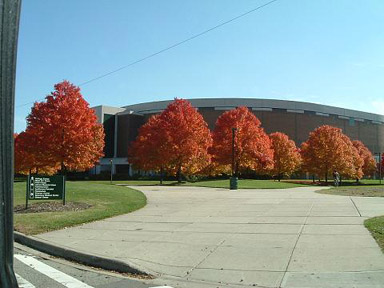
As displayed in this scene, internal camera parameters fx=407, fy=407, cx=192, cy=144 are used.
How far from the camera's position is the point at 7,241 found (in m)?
2.29

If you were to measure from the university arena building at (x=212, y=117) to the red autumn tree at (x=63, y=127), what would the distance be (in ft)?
177

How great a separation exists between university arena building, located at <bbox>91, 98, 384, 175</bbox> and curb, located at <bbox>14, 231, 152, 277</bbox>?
79735 millimetres

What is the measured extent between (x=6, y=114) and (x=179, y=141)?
42.0m

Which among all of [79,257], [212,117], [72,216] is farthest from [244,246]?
[212,117]

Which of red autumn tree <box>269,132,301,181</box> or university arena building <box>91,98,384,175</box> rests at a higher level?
university arena building <box>91,98,384,175</box>

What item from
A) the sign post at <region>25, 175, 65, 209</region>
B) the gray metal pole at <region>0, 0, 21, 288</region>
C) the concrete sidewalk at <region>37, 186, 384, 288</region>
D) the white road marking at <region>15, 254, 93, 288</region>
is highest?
the gray metal pole at <region>0, 0, 21, 288</region>

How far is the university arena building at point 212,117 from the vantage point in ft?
301

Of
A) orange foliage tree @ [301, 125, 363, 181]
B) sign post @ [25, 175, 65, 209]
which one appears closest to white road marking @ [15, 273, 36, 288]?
sign post @ [25, 175, 65, 209]

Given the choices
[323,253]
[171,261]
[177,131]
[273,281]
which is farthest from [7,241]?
[177,131]

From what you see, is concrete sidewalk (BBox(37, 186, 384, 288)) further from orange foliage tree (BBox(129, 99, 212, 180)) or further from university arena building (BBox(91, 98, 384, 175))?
university arena building (BBox(91, 98, 384, 175))

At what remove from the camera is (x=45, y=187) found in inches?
586

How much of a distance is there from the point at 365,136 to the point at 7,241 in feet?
383

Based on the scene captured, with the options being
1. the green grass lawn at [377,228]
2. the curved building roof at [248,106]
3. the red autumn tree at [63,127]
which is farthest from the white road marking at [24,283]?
the curved building roof at [248,106]

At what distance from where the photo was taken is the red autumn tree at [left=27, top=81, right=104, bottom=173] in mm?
33656
